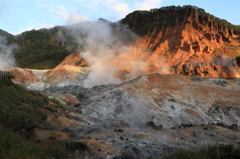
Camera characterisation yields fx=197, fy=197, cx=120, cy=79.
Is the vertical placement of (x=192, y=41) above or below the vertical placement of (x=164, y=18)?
below

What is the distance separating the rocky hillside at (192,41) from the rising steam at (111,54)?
10.7ft

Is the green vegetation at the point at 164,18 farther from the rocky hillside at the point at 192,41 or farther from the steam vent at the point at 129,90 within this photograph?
the steam vent at the point at 129,90

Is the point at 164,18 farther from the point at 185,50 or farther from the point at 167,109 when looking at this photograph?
the point at 167,109

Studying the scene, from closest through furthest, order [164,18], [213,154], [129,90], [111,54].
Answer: [213,154] < [129,90] < [111,54] < [164,18]

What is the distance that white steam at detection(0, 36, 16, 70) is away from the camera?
53.6 metres

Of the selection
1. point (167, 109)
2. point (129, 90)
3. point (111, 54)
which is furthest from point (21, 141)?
point (111, 54)

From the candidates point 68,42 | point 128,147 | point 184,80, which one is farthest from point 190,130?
point 68,42

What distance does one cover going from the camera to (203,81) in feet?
76.0

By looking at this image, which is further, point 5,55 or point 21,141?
point 5,55

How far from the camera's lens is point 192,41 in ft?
120

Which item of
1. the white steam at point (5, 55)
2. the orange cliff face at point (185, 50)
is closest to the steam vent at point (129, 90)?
the orange cliff face at point (185, 50)

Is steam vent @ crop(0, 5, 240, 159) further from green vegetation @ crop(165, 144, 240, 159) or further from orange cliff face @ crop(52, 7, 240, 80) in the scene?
orange cliff face @ crop(52, 7, 240, 80)

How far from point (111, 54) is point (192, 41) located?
53.0 feet

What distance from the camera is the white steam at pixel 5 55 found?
53.6 m
